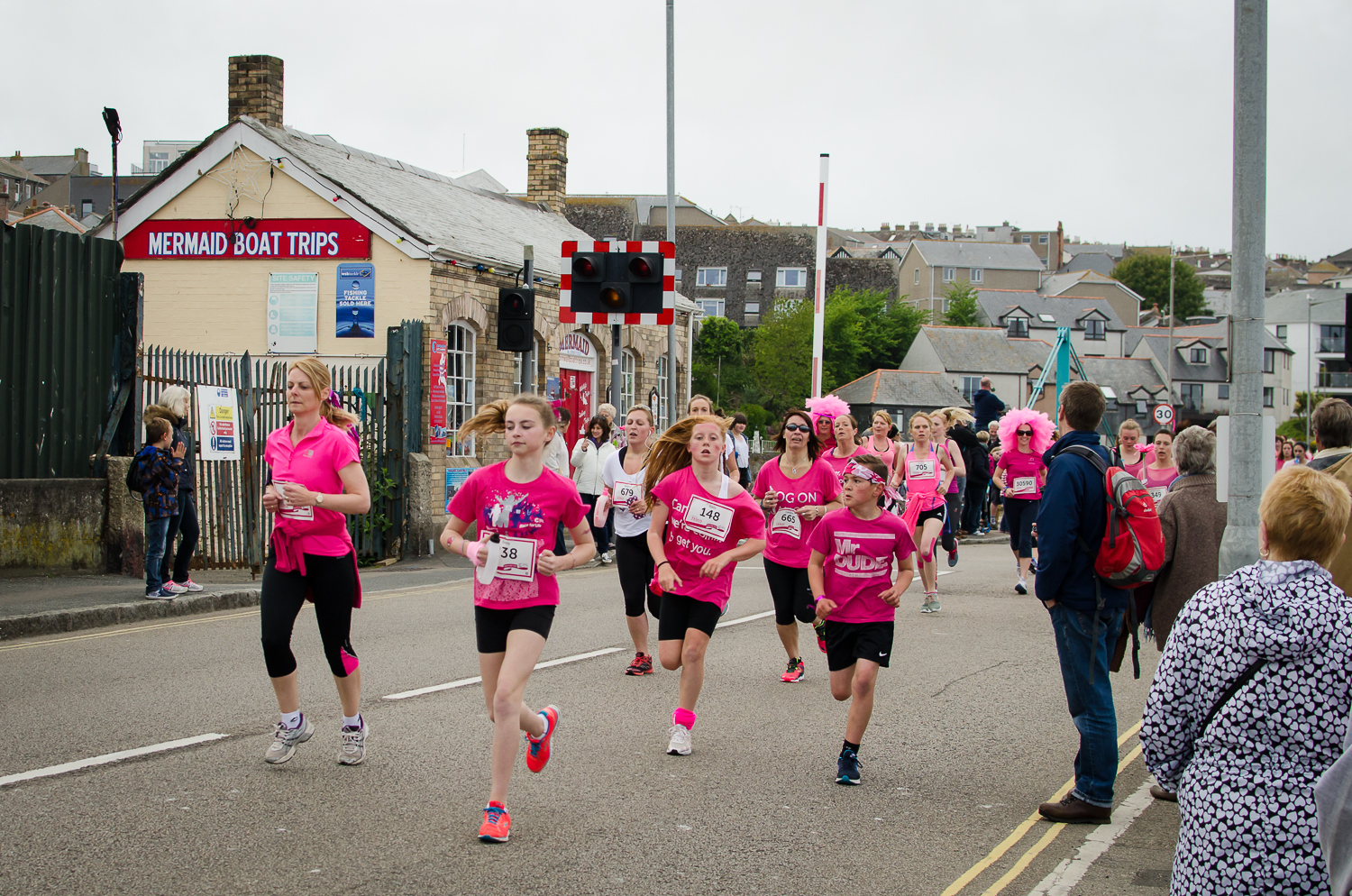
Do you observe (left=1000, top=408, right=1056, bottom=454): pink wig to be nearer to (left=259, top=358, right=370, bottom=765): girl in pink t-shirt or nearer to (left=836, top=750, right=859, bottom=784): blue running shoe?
(left=836, top=750, right=859, bottom=784): blue running shoe

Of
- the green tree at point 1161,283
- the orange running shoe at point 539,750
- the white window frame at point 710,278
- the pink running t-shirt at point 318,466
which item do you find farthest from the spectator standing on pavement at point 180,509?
the green tree at point 1161,283

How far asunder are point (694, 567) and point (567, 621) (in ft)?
14.4

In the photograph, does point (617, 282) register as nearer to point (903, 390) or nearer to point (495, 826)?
point (495, 826)

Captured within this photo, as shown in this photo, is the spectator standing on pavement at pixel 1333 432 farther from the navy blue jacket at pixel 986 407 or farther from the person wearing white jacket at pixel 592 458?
the navy blue jacket at pixel 986 407

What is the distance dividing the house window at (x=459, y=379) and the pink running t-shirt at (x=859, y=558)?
13.6m

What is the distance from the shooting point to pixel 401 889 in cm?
423

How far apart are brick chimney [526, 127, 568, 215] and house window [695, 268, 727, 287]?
48.3 meters

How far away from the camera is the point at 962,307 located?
85625 millimetres

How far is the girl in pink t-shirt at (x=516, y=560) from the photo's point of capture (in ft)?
16.1

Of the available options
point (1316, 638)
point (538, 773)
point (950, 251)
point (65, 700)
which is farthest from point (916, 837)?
point (950, 251)

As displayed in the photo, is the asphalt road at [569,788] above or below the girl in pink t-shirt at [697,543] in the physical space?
below

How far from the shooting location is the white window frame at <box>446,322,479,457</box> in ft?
63.6

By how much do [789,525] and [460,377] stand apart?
41.2 ft

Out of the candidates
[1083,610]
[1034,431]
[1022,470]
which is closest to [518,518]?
[1083,610]
